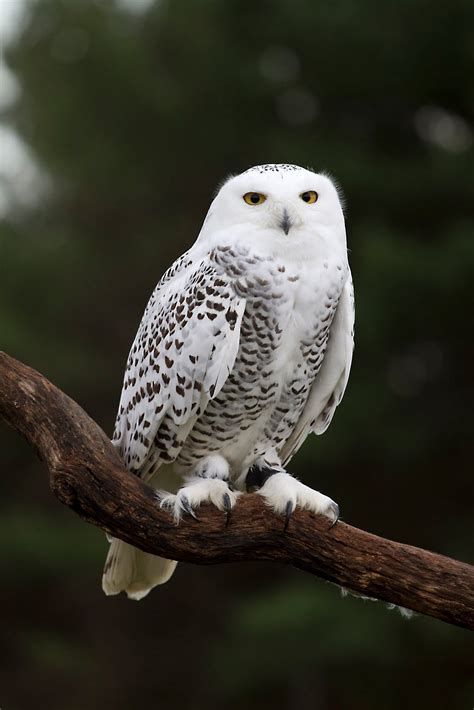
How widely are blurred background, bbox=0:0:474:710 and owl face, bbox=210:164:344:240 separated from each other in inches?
159

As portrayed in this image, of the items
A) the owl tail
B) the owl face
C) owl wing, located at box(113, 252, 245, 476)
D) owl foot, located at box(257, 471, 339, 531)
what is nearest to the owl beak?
the owl face

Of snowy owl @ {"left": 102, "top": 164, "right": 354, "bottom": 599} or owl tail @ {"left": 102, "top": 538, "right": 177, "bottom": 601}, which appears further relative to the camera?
owl tail @ {"left": 102, "top": 538, "right": 177, "bottom": 601}

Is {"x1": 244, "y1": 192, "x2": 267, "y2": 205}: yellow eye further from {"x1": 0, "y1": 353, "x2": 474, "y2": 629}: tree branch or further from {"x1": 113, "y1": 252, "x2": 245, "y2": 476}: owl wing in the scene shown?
{"x1": 0, "y1": 353, "x2": 474, "y2": 629}: tree branch

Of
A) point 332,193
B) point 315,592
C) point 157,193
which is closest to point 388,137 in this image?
point 157,193

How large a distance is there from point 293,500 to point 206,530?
0.75 feet

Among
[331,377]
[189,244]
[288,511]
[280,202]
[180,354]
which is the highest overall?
[189,244]

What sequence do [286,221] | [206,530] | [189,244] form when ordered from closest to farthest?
[206,530] → [286,221] → [189,244]

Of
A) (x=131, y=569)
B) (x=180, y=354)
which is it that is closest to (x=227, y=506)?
(x=180, y=354)

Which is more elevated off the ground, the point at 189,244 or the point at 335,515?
the point at 189,244

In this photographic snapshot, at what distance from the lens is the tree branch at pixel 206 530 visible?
2412mm

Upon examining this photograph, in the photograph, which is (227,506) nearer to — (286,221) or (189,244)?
(286,221)

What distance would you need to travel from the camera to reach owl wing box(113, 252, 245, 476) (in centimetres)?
263

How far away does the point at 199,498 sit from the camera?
2.56m

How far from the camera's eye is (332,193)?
2750mm
